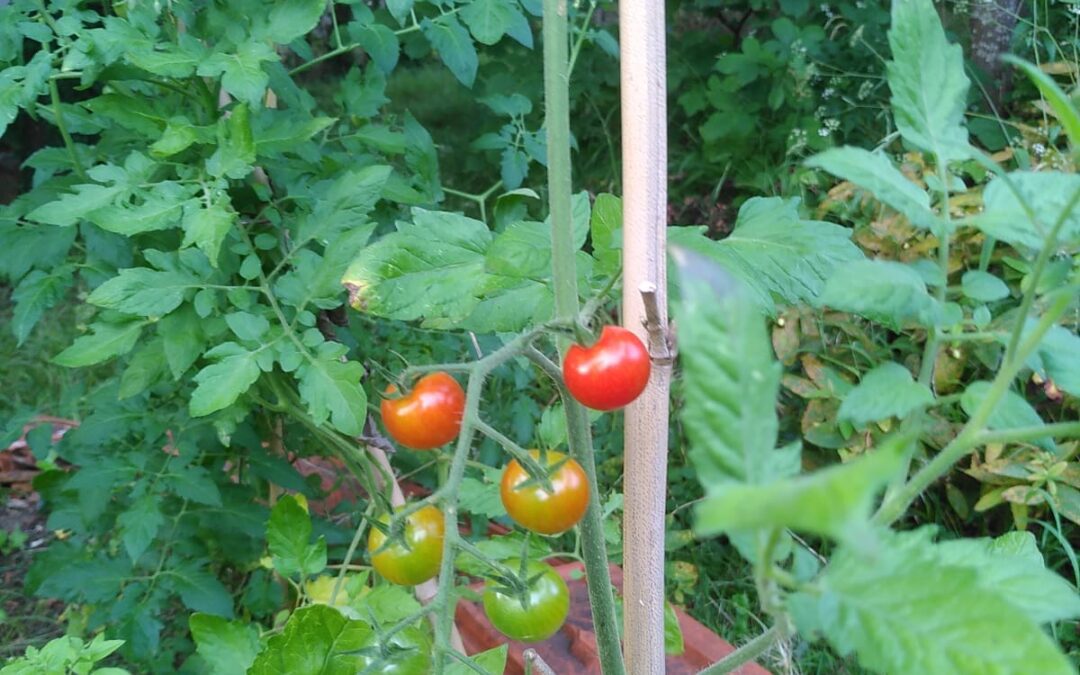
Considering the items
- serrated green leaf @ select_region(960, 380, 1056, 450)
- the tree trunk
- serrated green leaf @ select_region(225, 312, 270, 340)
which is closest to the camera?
serrated green leaf @ select_region(960, 380, 1056, 450)

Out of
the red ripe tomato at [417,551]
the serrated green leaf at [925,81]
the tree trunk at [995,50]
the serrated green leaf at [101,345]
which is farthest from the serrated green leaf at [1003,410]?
the tree trunk at [995,50]

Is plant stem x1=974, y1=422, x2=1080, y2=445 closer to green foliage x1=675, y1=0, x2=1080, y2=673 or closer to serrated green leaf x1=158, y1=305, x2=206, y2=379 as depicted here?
green foliage x1=675, y1=0, x2=1080, y2=673

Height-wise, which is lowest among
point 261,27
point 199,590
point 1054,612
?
point 199,590

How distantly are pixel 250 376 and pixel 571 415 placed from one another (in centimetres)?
44

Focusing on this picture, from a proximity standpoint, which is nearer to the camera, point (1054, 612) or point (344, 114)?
point (1054, 612)

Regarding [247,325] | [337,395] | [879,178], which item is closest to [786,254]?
[879,178]

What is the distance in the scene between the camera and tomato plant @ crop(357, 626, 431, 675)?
60cm

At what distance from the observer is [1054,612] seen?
0.46 m

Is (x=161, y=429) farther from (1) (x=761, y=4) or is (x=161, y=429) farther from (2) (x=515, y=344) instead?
(1) (x=761, y=4)

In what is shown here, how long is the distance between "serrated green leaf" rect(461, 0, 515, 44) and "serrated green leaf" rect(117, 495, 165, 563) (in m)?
0.79

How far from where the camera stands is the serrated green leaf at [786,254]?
753 mm

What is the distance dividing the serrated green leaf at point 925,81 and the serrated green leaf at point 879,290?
4.1 inches

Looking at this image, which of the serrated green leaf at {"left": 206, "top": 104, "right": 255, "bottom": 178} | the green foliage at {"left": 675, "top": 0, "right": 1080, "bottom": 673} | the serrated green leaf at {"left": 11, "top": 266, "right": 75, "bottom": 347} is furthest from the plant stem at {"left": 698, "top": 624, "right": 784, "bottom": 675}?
the serrated green leaf at {"left": 11, "top": 266, "right": 75, "bottom": 347}

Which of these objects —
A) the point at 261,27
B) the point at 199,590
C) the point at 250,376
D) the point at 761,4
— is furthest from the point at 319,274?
the point at 761,4
